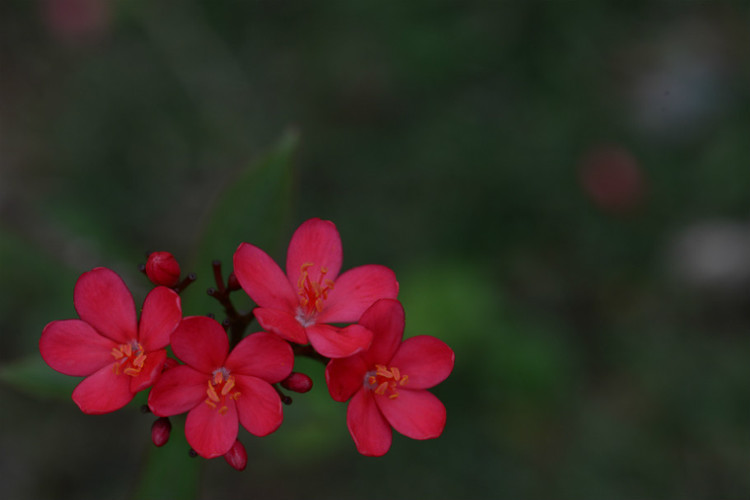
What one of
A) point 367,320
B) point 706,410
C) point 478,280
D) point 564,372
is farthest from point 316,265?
point 706,410

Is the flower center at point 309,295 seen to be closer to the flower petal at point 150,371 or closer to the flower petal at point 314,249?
the flower petal at point 314,249

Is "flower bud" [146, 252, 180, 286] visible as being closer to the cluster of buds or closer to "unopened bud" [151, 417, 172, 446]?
the cluster of buds

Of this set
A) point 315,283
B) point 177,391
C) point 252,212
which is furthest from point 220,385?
point 252,212

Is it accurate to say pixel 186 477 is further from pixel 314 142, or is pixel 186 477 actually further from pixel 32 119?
pixel 32 119

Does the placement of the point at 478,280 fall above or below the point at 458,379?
above

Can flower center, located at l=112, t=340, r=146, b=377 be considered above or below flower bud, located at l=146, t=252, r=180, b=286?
below

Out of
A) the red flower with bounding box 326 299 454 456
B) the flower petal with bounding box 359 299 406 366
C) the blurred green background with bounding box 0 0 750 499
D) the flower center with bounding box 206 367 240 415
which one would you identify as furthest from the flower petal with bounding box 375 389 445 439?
the blurred green background with bounding box 0 0 750 499

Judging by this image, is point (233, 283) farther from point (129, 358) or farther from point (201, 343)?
point (129, 358)

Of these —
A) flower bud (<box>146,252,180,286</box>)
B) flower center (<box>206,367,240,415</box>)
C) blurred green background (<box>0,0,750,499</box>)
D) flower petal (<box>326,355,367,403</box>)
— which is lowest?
blurred green background (<box>0,0,750,499</box>)
